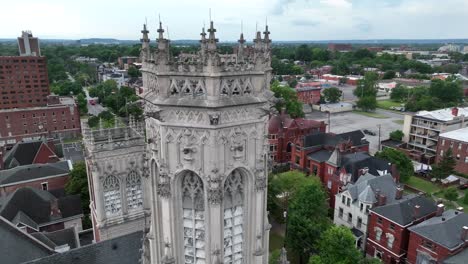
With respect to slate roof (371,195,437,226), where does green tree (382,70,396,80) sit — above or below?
above

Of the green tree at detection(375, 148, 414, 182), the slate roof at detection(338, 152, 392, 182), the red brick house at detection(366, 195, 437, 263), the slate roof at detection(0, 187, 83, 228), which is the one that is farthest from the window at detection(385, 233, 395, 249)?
the slate roof at detection(0, 187, 83, 228)

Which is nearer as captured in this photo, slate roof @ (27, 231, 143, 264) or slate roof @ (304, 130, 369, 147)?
slate roof @ (27, 231, 143, 264)

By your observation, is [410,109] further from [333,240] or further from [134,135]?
[134,135]

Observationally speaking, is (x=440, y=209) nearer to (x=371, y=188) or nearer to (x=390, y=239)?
(x=390, y=239)

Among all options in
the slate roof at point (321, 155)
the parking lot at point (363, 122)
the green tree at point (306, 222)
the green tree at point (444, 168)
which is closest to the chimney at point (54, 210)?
the green tree at point (306, 222)

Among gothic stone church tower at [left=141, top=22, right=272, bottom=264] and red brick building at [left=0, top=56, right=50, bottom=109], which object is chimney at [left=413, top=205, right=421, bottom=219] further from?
red brick building at [left=0, top=56, right=50, bottom=109]

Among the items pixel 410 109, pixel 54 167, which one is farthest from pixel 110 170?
pixel 410 109
